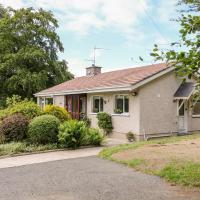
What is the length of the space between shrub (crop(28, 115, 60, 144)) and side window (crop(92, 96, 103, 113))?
6.91m

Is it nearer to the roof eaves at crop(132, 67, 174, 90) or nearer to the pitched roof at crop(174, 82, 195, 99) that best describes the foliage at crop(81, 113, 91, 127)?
the roof eaves at crop(132, 67, 174, 90)

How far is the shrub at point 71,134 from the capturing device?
15.0m

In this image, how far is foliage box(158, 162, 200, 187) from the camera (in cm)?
840

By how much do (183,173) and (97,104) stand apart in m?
14.2

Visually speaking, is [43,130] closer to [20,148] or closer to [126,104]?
[20,148]

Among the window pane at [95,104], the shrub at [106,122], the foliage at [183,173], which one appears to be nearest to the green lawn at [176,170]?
the foliage at [183,173]

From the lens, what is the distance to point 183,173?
902 centimetres

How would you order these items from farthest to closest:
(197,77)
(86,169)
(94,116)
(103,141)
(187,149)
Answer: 1. (94,116)
2. (103,141)
3. (187,149)
4. (86,169)
5. (197,77)

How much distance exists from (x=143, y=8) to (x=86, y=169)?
5.65 metres

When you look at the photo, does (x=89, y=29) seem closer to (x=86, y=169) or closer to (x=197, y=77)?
(x=86, y=169)

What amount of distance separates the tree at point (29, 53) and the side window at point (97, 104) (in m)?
16.3

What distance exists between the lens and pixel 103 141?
17500 millimetres

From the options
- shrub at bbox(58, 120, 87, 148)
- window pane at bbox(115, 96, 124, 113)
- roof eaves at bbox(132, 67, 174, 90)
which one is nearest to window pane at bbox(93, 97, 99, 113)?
window pane at bbox(115, 96, 124, 113)

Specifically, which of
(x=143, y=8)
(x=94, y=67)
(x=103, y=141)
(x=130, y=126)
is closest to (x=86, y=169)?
(x=143, y=8)
